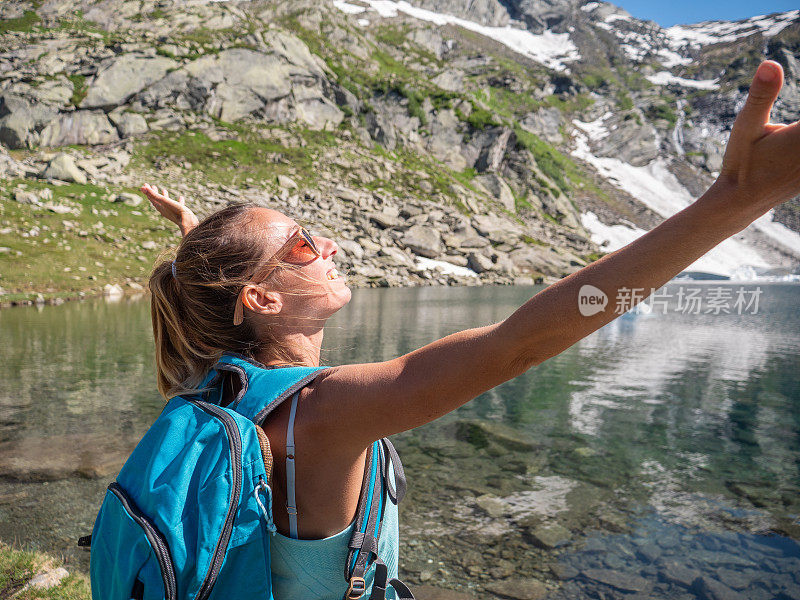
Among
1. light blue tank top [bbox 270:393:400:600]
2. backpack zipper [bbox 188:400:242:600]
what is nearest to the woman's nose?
backpack zipper [bbox 188:400:242:600]

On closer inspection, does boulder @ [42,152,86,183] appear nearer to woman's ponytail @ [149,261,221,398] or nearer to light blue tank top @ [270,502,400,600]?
woman's ponytail @ [149,261,221,398]

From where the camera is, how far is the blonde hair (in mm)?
2367

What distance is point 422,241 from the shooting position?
80.6 metres

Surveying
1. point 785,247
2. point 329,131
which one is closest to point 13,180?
point 329,131

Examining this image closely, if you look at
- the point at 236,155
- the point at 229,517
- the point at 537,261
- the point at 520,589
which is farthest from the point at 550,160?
the point at 229,517

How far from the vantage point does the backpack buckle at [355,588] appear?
2148mm

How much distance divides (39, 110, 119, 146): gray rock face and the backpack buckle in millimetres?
88312

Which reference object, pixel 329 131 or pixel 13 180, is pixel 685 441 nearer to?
pixel 13 180

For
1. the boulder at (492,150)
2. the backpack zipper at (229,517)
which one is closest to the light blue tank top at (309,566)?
the backpack zipper at (229,517)

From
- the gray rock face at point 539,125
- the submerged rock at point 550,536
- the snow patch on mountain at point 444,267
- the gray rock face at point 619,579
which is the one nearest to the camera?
the gray rock face at point 619,579

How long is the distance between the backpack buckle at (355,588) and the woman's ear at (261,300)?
3.89 feet

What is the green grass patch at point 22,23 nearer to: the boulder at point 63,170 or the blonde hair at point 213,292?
the boulder at point 63,170

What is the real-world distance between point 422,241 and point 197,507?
79510 mm
